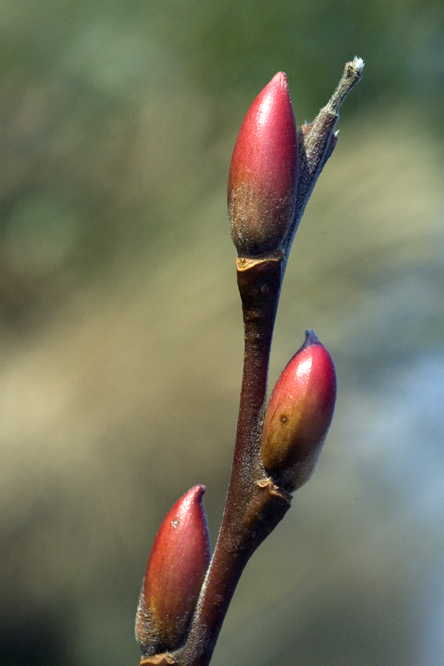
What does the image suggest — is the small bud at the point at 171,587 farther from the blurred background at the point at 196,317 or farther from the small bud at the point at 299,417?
the blurred background at the point at 196,317

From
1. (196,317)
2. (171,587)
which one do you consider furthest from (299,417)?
(196,317)

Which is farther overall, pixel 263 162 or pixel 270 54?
pixel 270 54

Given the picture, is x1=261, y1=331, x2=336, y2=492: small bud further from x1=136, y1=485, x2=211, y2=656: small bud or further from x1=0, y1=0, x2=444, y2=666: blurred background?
x1=0, y1=0, x2=444, y2=666: blurred background

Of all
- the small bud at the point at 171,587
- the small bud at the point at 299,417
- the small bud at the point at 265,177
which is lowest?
the small bud at the point at 171,587

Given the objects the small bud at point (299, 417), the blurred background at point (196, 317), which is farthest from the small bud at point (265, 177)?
the blurred background at point (196, 317)

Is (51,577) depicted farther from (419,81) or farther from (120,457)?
(419,81)

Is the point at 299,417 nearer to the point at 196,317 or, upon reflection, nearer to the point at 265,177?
the point at 265,177

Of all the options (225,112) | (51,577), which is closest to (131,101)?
(225,112)
